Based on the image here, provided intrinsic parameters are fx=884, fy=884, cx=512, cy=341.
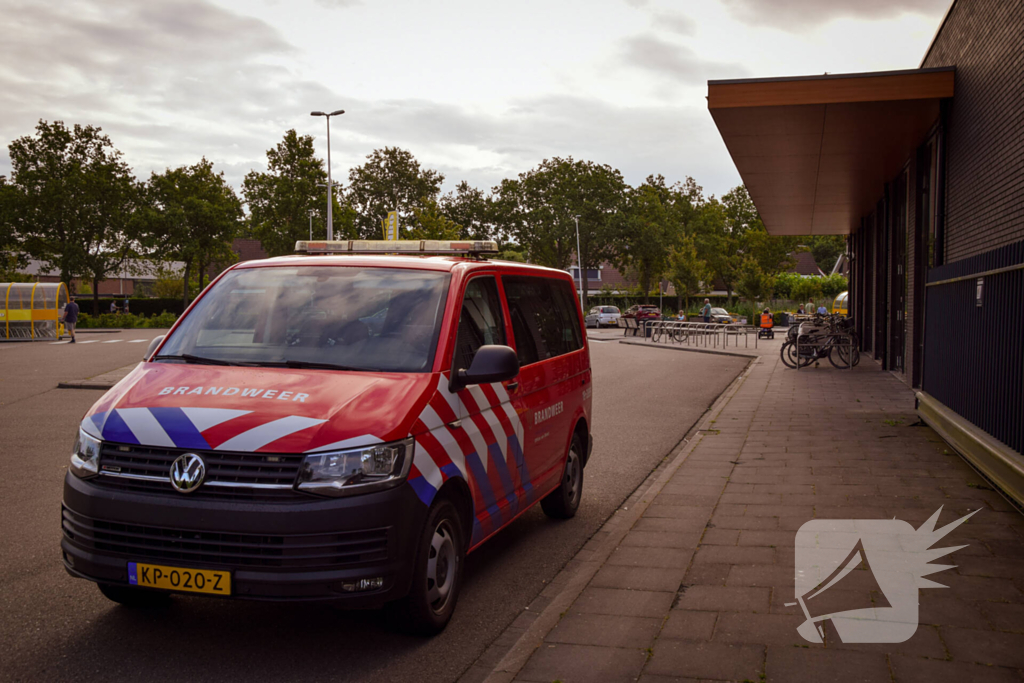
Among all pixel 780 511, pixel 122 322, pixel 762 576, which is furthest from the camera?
pixel 122 322

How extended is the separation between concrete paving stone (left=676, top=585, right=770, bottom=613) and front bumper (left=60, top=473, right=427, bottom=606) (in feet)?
4.97

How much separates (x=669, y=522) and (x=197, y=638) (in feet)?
10.8

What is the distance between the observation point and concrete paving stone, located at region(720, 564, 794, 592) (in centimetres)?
468

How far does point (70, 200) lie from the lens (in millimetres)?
49875

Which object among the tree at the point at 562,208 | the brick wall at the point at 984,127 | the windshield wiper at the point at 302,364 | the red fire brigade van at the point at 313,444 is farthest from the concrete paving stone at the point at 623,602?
the tree at the point at 562,208

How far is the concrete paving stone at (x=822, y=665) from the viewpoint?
3465 mm

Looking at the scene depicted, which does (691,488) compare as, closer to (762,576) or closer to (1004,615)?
(762,576)

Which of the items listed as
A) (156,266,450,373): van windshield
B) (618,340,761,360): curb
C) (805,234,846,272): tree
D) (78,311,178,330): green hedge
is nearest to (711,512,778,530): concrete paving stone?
(156,266,450,373): van windshield

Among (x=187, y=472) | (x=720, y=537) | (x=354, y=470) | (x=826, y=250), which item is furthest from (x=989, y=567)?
(x=826, y=250)

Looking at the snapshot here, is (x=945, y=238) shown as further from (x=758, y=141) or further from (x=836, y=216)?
(x=836, y=216)

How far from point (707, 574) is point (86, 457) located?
323cm

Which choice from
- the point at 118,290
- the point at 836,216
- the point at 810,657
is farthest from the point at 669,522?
the point at 118,290

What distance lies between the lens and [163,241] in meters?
52.4

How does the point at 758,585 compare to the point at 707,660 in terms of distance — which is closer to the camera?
the point at 707,660
